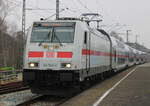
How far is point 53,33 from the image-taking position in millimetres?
12562

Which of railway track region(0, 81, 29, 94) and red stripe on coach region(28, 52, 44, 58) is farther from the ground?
red stripe on coach region(28, 52, 44, 58)

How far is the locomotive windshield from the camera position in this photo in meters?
12.4

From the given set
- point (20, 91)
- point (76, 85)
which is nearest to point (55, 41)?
point (76, 85)

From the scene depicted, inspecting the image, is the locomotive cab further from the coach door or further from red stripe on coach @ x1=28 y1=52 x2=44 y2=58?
the coach door

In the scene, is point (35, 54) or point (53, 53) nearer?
point (53, 53)

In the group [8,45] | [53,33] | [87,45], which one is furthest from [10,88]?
[8,45]

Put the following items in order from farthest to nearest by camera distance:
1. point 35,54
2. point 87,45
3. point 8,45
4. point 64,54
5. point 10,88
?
point 8,45
point 10,88
point 87,45
point 35,54
point 64,54

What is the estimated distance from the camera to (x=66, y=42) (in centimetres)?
1227

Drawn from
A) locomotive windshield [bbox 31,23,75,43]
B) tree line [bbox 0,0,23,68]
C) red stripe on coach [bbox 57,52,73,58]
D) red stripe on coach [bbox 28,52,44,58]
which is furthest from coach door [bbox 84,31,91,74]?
tree line [bbox 0,0,23,68]

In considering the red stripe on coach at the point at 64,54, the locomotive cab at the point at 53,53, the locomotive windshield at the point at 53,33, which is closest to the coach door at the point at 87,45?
the locomotive cab at the point at 53,53

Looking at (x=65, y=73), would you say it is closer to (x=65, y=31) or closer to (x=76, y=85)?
(x=76, y=85)

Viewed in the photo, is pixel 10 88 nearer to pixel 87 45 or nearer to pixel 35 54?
pixel 35 54

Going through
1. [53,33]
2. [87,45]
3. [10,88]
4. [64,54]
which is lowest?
[10,88]

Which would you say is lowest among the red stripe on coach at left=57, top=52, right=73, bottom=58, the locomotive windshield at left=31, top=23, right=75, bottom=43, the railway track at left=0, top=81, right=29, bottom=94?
the railway track at left=0, top=81, right=29, bottom=94
